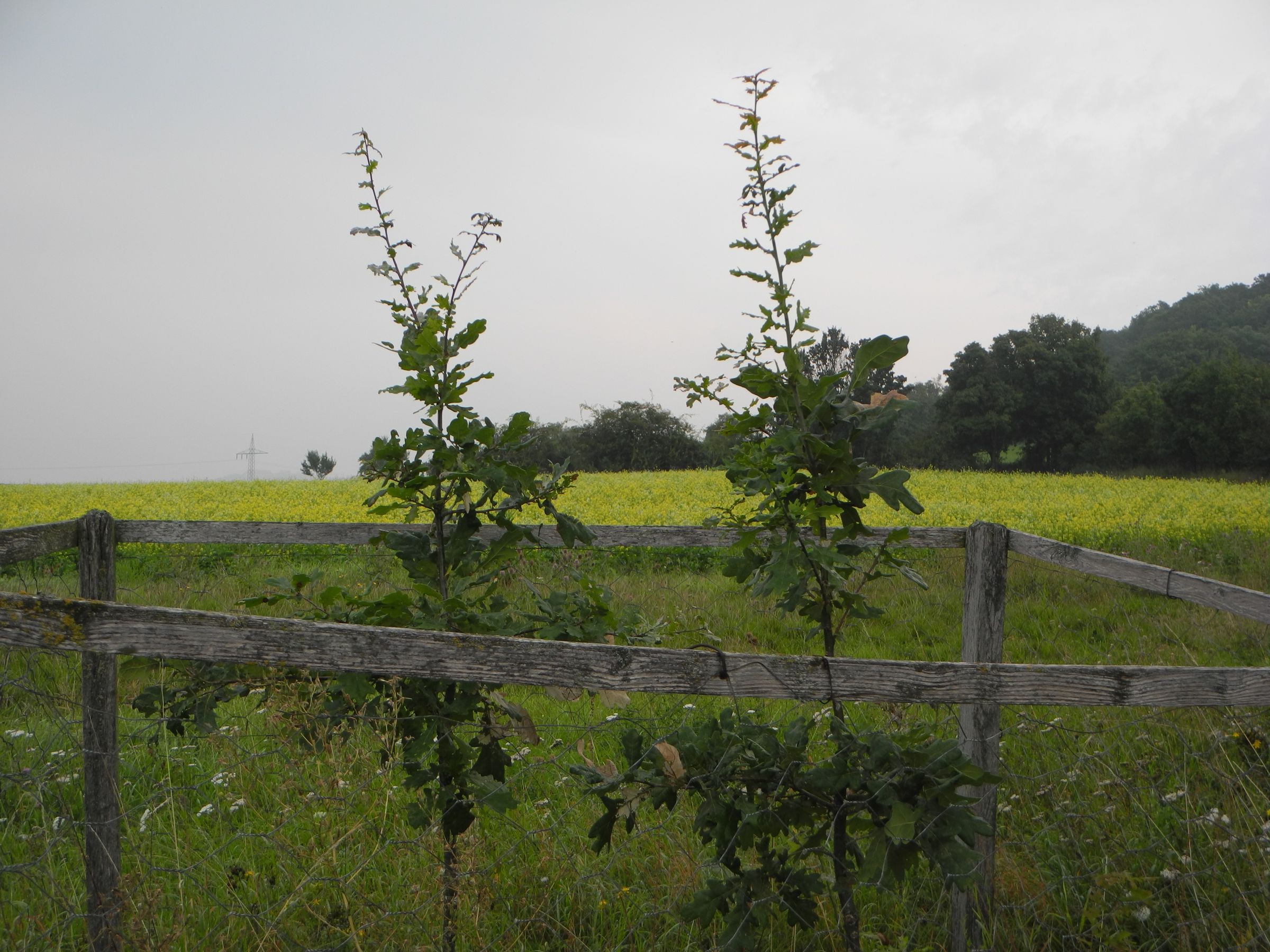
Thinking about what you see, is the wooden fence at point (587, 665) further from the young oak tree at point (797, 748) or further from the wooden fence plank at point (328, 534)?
the wooden fence plank at point (328, 534)

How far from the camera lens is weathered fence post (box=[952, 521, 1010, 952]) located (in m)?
2.67

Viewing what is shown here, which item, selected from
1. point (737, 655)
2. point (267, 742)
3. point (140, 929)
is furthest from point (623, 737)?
point (267, 742)

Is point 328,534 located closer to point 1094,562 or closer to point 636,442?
point 1094,562

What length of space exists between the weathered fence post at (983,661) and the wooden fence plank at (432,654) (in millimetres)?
1307

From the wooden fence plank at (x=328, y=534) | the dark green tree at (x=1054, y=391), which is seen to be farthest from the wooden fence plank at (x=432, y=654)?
the dark green tree at (x=1054, y=391)

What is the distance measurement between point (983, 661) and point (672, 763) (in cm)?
168

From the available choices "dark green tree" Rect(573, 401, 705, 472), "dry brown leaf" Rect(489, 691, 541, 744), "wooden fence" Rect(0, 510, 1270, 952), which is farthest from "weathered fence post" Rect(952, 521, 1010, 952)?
"dark green tree" Rect(573, 401, 705, 472)

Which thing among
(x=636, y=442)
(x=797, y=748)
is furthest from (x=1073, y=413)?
(x=797, y=748)

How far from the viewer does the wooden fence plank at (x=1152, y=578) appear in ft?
8.38

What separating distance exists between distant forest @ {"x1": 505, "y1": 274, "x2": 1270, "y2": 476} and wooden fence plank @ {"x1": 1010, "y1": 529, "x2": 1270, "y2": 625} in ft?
87.1

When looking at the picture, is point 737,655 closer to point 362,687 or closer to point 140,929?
point 362,687

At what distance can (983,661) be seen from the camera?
9.89ft

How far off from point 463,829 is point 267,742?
2.23 m

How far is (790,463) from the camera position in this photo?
84.0 inches
